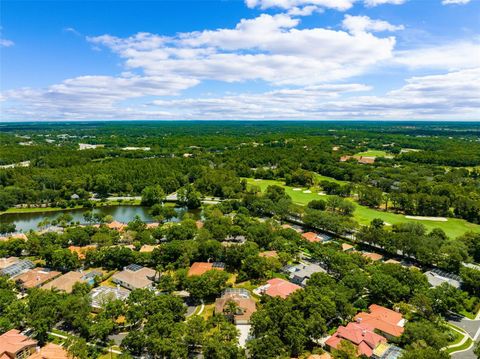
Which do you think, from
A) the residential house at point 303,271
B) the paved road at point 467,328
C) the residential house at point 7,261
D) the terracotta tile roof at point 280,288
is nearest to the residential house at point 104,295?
the residential house at point 7,261

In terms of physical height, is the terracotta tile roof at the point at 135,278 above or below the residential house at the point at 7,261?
below

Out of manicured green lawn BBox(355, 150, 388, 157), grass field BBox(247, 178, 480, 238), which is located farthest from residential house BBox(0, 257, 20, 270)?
manicured green lawn BBox(355, 150, 388, 157)

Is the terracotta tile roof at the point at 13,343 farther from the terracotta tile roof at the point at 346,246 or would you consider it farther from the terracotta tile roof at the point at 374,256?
the terracotta tile roof at the point at 374,256

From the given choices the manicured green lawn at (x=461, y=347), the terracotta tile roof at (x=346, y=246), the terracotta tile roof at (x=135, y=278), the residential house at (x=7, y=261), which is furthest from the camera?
the terracotta tile roof at (x=346, y=246)

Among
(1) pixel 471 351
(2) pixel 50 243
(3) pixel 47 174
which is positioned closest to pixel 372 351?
Answer: (1) pixel 471 351

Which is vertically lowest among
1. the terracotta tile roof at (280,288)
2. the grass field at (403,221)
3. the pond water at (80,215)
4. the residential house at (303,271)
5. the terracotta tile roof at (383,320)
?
the grass field at (403,221)

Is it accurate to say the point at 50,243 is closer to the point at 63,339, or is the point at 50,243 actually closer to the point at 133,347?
the point at 63,339

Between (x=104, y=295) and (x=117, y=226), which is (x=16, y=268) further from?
(x=117, y=226)

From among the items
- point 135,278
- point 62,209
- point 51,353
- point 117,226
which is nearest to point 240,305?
point 135,278
